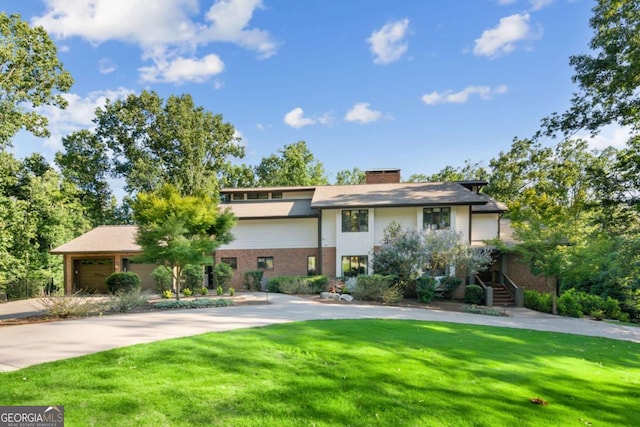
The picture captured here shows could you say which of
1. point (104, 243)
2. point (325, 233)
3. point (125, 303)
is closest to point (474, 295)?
point (325, 233)

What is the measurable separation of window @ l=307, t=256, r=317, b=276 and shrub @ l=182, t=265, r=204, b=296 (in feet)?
23.2

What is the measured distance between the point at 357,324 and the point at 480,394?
4.96 metres

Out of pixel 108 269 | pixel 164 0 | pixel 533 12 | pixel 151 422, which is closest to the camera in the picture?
pixel 151 422

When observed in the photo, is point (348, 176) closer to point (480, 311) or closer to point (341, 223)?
point (341, 223)

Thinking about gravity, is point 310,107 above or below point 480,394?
above

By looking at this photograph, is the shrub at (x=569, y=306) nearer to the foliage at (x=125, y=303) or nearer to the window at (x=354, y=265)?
the window at (x=354, y=265)

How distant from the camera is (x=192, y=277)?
19094 millimetres

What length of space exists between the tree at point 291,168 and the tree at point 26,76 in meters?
23.5

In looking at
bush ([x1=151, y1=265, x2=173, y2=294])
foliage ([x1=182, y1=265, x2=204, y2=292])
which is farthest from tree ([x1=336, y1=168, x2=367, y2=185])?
bush ([x1=151, y1=265, x2=173, y2=294])

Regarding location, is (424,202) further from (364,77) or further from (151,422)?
(151,422)

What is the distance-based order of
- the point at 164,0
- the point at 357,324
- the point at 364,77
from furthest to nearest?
the point at 364,77 < the point at 164,0 < the point at 357,324

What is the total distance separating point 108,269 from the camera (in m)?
22.5

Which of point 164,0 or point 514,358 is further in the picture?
point 164,0

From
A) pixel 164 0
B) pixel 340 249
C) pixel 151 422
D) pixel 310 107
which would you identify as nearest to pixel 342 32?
pixel 164 0
